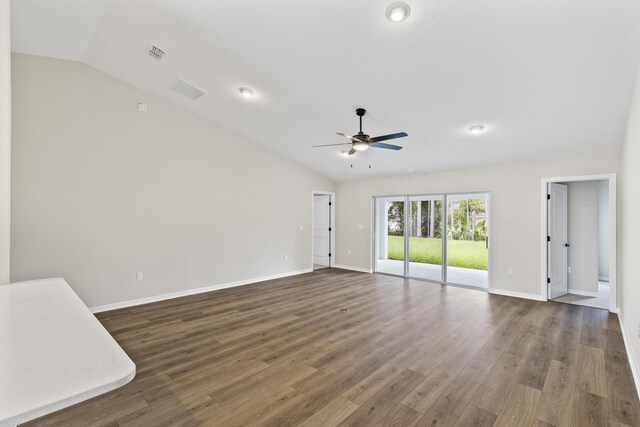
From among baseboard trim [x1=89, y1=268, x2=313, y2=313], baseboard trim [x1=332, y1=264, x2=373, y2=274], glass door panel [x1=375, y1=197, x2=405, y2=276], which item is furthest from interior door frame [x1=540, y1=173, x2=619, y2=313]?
baseboard trim [x1=89, y1=268, x2=313, y2=313]

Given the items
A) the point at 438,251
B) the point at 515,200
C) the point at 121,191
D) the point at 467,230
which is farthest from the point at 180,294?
the point at 515,200

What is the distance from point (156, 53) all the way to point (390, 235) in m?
5.94

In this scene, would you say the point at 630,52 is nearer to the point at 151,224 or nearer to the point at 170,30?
the point at 170,30

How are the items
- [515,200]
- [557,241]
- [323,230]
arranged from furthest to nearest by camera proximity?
[323,230]
[515,200]
[557,241]

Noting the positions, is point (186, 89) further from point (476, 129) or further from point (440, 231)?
point (440, 231)

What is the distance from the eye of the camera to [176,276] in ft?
16.8

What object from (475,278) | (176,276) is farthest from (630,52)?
(176,276)

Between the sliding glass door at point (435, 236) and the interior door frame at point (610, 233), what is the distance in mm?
915

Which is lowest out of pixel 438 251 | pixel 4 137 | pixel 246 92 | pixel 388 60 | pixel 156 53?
pixel 438 251

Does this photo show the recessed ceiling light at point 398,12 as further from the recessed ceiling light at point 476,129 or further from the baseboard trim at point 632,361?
the baseboard trim at point 632,361

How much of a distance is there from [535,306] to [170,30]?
21.3 feet

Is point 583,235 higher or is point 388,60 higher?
point 388,60

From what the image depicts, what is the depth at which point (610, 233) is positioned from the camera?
449 cm

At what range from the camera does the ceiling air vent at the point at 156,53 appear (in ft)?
12.1
